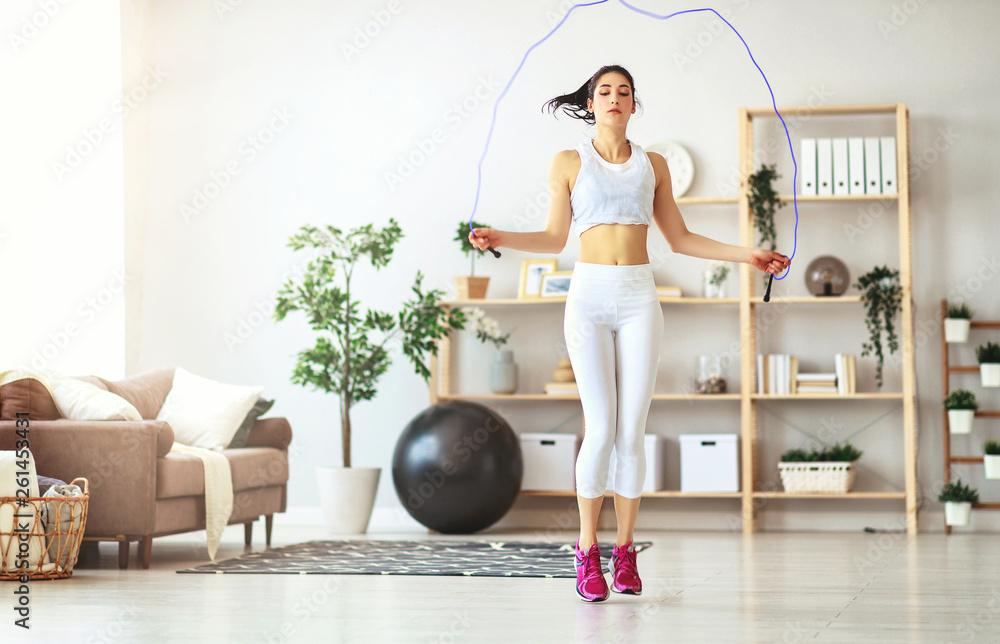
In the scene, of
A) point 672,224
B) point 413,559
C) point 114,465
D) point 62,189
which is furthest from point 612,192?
point 62,189

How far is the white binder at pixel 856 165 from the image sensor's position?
5473 millimetres

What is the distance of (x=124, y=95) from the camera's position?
6035 mm

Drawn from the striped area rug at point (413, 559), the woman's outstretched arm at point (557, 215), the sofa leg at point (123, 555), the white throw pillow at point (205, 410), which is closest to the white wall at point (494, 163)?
the white throw pillow at point (205, 410)

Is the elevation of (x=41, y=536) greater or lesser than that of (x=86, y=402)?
lesser

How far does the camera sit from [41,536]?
135 inches

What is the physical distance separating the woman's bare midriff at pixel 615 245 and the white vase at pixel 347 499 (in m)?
2.83

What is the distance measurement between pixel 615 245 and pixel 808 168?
10.3ft

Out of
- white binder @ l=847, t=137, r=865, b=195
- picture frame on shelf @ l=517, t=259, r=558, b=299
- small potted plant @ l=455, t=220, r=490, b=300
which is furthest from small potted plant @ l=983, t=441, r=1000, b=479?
small potted plant @ l=455, t=220, r=490, b=300

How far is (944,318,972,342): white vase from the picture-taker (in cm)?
530

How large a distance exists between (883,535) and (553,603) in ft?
9.71

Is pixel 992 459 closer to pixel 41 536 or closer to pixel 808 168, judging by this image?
pixel 808 168

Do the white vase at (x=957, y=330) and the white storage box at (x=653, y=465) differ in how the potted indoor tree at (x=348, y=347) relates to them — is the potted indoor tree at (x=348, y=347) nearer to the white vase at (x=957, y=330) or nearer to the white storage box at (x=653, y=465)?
the white storage box at (x=653, y=465)

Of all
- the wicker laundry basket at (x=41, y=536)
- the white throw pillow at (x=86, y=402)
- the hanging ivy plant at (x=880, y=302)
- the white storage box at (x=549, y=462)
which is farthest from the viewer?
the white storage box at (x=549, y=462)

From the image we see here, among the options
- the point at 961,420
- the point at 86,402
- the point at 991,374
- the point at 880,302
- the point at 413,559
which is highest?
the point at 880,302
